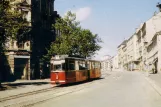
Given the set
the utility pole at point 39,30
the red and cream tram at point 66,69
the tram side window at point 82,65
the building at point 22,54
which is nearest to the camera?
the red and cream tram at point 66,69

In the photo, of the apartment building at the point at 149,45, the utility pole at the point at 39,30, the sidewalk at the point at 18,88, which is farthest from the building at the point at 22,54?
the apartment building at the point at 149,45

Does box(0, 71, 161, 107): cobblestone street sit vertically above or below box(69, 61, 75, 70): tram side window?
below

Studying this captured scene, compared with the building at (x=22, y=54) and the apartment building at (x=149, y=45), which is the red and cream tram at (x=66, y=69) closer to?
the building at (x=22, y=54)

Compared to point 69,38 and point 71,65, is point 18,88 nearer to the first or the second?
point 71,65

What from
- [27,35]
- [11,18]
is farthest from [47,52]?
[11,18]

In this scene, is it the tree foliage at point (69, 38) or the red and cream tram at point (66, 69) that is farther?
the tree foliage at point (69, 38)

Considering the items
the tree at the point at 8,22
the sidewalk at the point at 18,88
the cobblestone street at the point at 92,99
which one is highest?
the tree at the point at 8,22

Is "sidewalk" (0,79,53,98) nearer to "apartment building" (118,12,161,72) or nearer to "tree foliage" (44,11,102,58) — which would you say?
"tree foliage" (44,11,102,58)

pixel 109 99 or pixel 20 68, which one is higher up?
pixel 20 68

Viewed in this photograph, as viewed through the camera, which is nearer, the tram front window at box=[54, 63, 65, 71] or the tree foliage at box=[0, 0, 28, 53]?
the tree foliage at box=[0, 0, 28, 53]

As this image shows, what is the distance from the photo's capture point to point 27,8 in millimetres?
44156

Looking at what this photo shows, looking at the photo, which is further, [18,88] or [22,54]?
[22,54]

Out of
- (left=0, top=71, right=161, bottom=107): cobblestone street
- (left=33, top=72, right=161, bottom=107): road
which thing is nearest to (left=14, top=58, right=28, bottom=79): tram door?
(left=0, top=71, right=161, bottom=107): cobblestone street

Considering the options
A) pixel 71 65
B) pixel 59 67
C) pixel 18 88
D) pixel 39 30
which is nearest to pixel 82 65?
pixel 71 65
